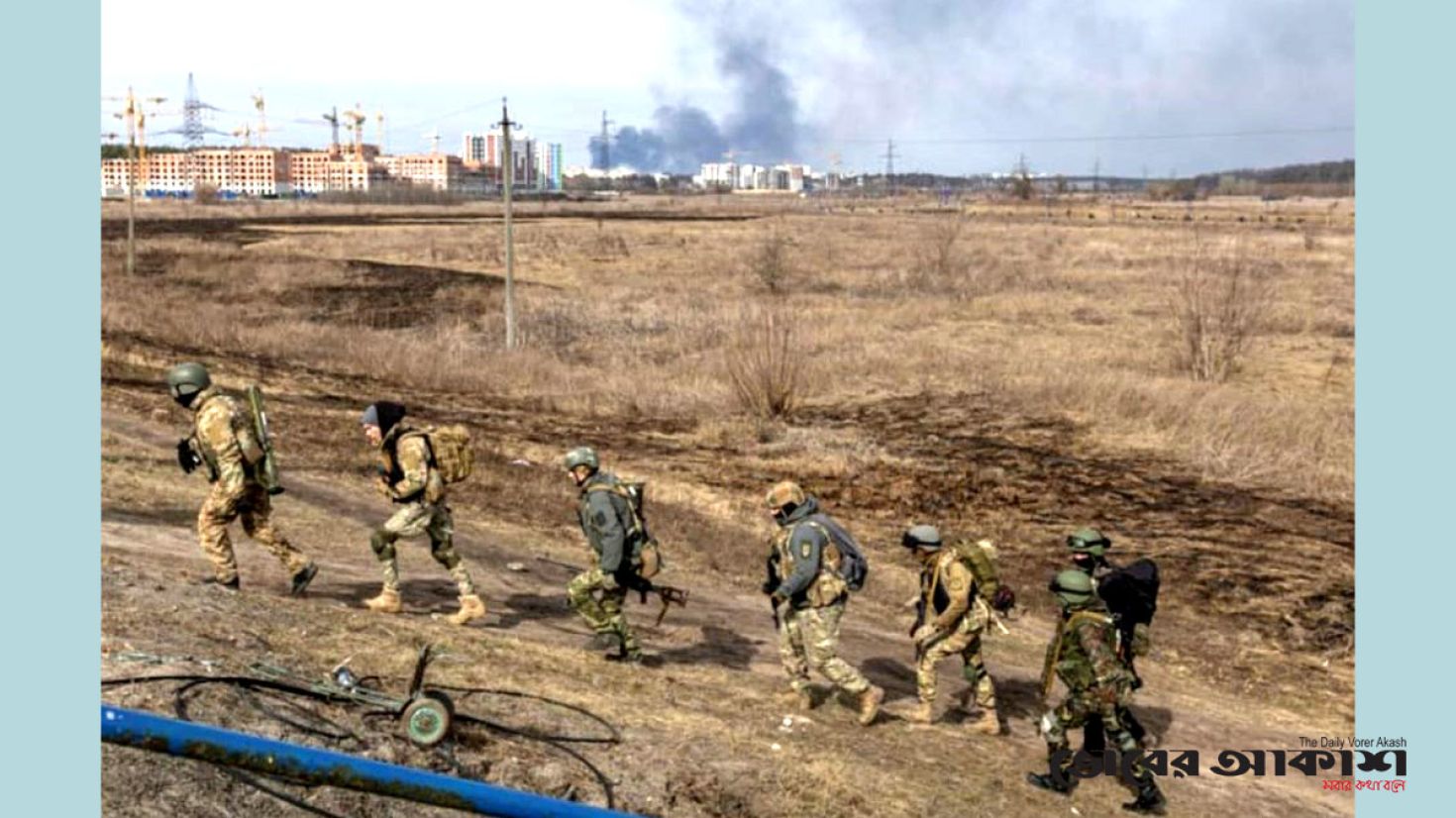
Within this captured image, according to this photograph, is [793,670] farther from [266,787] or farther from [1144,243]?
[1144,243]

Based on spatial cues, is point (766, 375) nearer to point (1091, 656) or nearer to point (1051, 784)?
point (1051, 784)

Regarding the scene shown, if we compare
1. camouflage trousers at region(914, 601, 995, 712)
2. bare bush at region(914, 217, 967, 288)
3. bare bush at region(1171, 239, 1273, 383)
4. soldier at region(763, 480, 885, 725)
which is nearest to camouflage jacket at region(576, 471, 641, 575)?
soldier at region(763, 480, 885, 725)

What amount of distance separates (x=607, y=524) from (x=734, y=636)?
2.88 meters

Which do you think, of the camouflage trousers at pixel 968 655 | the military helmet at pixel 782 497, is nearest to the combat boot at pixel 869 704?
the camouflage trousers at pixel 968 655

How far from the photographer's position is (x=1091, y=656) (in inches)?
322

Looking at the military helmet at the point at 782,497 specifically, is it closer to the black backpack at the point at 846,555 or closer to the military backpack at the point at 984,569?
the black backpack at the point at 846,555

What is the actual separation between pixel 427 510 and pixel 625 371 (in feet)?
60.0

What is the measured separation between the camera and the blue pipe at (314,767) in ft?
9.87

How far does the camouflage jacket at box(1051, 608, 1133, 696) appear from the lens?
8.17 metres

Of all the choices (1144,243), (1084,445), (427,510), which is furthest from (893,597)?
(1144,243)

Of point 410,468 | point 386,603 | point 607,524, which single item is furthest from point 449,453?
point 607,524

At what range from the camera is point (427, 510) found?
33.4ft

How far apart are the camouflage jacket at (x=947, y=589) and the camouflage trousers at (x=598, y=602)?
231 centimetres

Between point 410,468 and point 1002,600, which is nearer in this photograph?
point 1002,600
